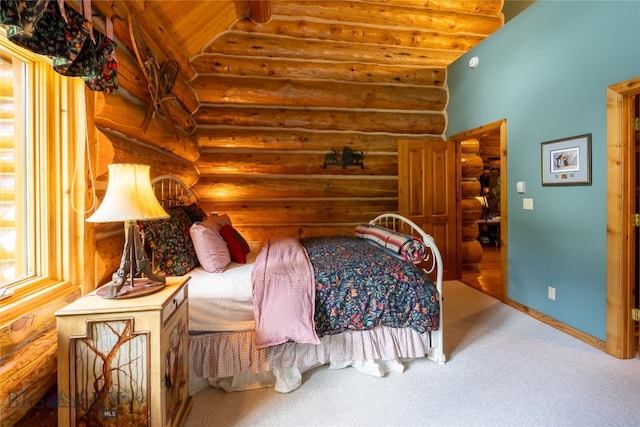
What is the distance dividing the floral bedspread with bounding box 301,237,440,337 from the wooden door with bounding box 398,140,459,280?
7.26 feet

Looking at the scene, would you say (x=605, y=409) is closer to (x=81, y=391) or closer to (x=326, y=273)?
(x=326, y=273)

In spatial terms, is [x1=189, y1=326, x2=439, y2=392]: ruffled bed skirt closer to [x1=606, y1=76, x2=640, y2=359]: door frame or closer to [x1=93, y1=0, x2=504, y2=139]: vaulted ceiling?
[x1=606, y1=76, x2=640, y2=359]: door frame

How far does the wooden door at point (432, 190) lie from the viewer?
4.29 meters

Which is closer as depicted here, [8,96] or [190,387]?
[8,96]

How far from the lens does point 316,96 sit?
4.16 meters

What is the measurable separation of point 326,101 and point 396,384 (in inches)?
138

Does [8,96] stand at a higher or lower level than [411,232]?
higher

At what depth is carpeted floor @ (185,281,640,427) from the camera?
175 cm

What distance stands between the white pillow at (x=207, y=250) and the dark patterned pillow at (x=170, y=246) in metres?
0.08

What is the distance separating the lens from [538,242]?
3.10 m

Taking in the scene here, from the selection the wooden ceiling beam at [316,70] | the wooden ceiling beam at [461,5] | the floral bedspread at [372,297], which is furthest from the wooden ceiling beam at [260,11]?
the floral bedspread at [372,297]

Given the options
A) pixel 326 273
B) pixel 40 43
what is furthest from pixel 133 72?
pixel 326 273

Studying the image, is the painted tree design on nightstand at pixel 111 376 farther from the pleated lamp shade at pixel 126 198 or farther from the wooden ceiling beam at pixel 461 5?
the wooden ceiling beam at pixel 461 5

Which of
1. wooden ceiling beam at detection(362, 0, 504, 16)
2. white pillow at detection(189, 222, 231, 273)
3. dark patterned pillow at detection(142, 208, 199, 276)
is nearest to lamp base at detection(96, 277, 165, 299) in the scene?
dark patterned pillow at detection(142, 208, 199, 276)
